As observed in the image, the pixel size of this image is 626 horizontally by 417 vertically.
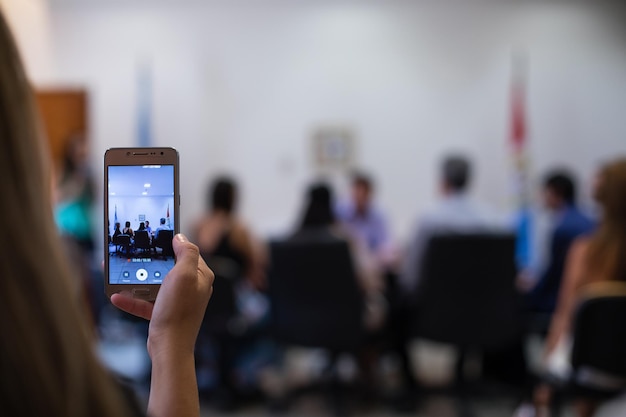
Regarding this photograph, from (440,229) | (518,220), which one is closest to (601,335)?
(440,229)

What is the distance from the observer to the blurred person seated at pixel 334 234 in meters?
→ 3.61

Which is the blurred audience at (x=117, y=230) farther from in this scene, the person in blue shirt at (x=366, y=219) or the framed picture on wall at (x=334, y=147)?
the framed picture on wall at (x=334, y=147)

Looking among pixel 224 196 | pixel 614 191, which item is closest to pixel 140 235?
pixel 614 191

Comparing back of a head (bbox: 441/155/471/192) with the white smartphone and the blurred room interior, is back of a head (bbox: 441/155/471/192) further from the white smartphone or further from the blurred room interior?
the white smartphone

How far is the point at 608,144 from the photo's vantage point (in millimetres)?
7086

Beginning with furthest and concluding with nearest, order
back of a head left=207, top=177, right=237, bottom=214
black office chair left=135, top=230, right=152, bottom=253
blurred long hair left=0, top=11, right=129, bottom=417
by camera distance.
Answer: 1. back of a head left=207, top=177, right=237, bottom=214
2. black office chair left=135, top=230, right=152, bottom=253
3. blurred long hair left=0, top=11, right=129, bottom=417

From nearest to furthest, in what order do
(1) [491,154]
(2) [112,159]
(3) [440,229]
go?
(2) [112,159], (3) [440,229], (1) [491,154]

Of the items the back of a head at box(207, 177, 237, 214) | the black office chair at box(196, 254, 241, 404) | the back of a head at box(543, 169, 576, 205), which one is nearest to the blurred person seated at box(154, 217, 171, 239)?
the black office chair at box(196, 254, 241, 404)

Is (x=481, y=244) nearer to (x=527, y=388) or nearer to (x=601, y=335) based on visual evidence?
(x=601, y=335)

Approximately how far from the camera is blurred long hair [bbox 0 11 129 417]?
49cm

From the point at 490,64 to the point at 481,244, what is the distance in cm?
429

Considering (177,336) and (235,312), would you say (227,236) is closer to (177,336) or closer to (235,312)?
(235,312)

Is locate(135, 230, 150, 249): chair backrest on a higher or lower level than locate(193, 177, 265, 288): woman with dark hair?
higher

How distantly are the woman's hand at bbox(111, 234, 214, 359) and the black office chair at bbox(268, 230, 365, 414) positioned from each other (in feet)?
8.47
